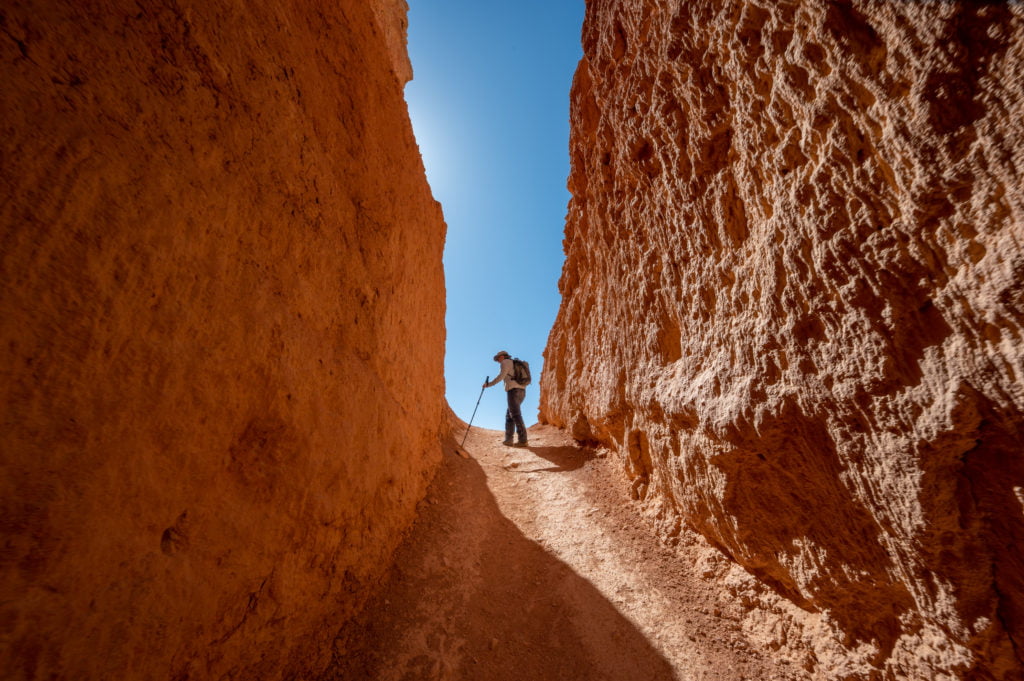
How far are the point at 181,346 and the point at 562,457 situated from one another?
6409 millimetres

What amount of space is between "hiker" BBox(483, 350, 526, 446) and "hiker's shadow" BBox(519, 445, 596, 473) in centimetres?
70

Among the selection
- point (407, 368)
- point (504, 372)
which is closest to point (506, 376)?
point (504, 372)

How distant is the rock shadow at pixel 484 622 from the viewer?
2.99 m

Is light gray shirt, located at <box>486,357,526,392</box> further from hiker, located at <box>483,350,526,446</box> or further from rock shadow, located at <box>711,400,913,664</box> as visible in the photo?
rock shadow, located at <box>711,400,913,664</box>

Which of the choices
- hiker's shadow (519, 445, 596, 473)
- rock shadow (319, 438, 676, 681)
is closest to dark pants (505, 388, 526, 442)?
hiker's shadow (519, 445, 596, 473)

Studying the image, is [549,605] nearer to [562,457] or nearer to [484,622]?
[484,622]

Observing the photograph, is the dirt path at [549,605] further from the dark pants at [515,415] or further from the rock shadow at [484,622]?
the dark pants at [515,415]

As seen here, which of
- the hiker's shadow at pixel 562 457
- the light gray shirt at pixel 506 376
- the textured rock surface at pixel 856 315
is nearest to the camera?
the textured rock surface at pixel 856 315

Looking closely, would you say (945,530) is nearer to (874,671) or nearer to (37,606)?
(874,671)

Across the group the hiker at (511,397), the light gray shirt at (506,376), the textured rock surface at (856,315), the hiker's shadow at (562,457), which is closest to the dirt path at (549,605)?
the textured rock surface at (856,315)

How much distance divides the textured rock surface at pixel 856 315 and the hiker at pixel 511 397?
4.73 m

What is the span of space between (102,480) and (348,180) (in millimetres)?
2988

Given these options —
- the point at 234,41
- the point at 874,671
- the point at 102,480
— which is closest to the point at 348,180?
the point at 234,41

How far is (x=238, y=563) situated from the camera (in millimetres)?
2217
